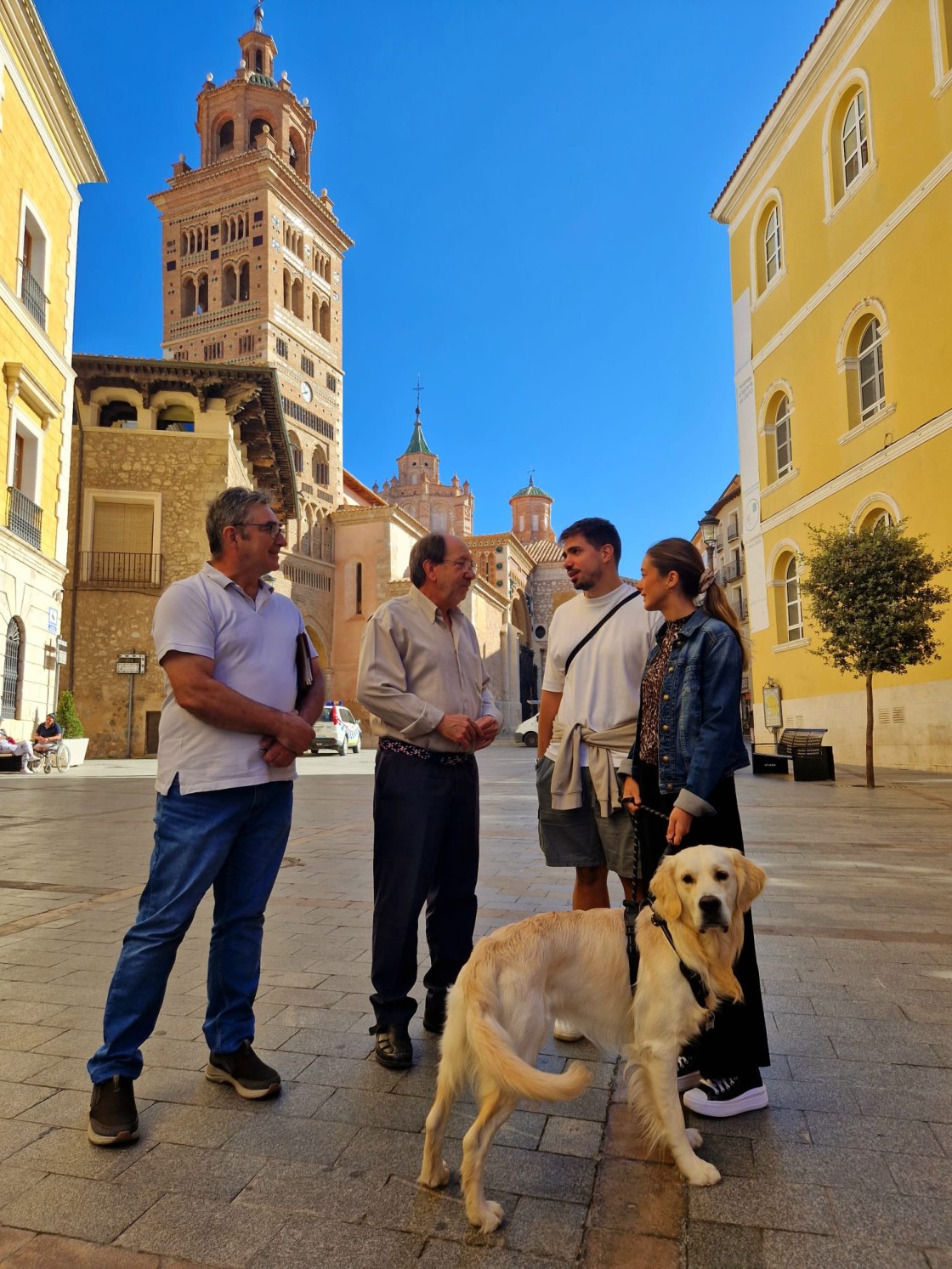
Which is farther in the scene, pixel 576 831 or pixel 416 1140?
pixel 576 831

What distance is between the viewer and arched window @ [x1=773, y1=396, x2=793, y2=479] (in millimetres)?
20844

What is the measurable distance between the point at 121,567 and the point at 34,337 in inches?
440

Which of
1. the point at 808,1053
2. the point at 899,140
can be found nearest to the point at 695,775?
the point at 808,1053

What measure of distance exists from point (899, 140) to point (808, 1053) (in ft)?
59.4

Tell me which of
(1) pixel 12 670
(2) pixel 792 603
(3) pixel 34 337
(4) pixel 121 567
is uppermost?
(3) pixel 34 337

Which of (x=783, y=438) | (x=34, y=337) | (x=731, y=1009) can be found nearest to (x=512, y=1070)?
(x=731, y=1009)

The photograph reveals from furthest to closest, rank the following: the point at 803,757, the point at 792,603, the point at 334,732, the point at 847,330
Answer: the point at 334,732, the point at 792,603, the point at 847,330, the point at 803,757

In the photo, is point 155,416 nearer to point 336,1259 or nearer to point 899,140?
point 899,140

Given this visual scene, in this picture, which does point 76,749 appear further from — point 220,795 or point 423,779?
point 220,795

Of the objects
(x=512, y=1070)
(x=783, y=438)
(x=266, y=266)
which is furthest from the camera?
(x=266, y=266)

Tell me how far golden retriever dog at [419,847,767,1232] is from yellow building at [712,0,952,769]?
40.6 ft

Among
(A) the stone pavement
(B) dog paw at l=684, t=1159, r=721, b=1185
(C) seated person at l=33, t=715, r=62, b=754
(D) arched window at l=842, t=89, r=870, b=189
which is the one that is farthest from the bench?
(C) seated person at l=33, t=715, r=62, b=754

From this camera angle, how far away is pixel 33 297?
1831 cm

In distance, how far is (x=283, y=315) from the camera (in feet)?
172
